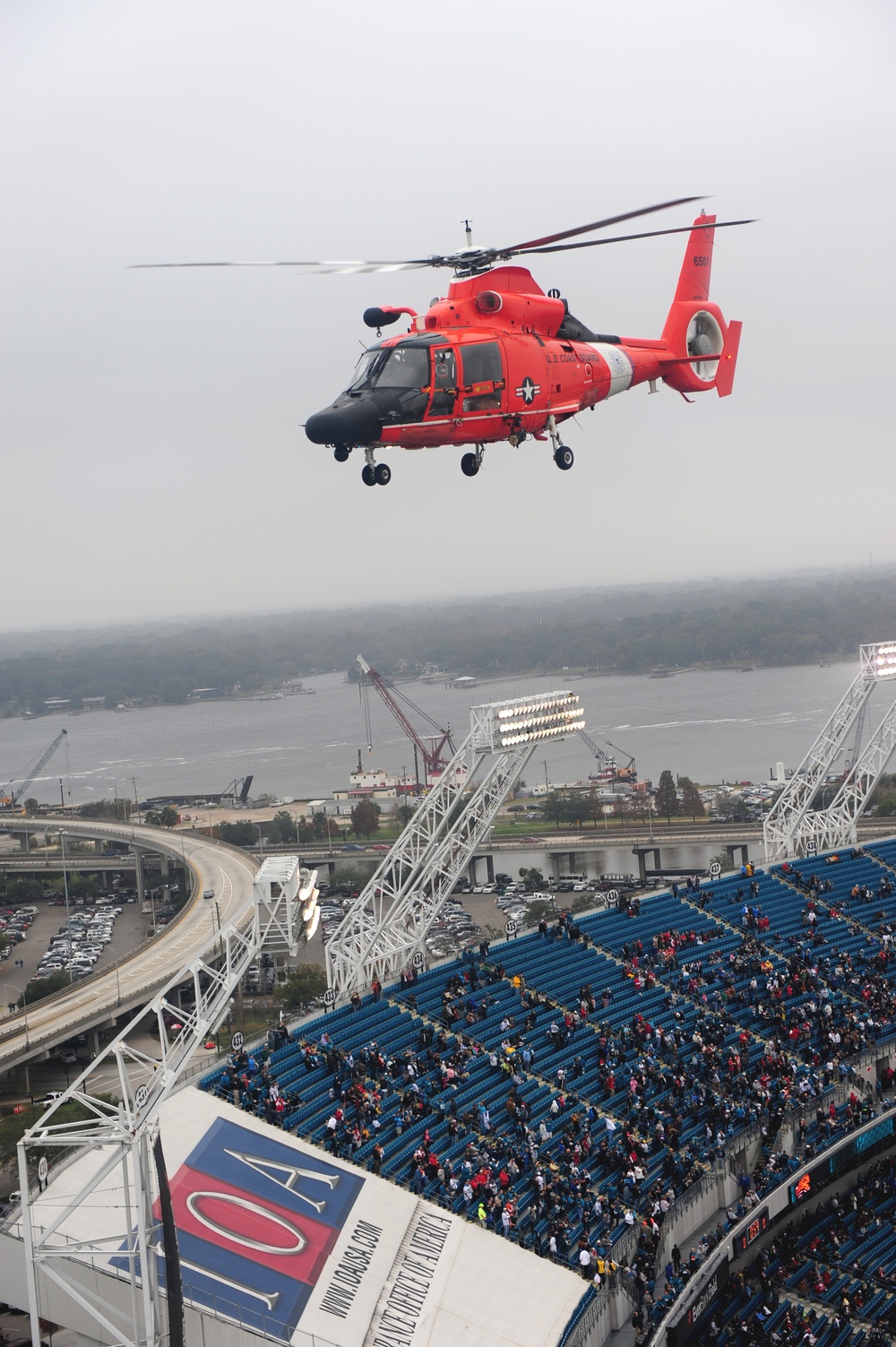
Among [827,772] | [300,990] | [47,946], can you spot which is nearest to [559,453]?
[827,772]

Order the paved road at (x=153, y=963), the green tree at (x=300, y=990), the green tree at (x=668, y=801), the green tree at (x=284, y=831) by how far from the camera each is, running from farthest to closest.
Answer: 1. the green tree at (x=284, y=831)
2. the green tree at (x=668, y=801)
3. the green tree at (x=300, y=990)
4. the paved road at (x=153, y=963)

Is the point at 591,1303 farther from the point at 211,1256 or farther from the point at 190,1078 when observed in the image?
the point at 190,1078

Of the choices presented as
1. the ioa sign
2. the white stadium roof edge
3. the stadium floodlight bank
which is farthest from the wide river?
the ioa sign

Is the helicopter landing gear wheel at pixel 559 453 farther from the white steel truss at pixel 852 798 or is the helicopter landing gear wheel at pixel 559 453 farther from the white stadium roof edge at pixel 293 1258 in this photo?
the white steel truss at pixel 852 798

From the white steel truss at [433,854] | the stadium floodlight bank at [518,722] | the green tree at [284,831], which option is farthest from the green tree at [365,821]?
the white steel truss at [433,854]

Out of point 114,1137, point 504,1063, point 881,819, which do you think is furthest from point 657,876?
point 114,1137

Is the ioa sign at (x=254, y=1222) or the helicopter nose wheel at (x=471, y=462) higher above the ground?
the helicopter nose wheel at (x=471, y=462)
